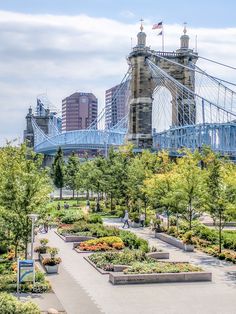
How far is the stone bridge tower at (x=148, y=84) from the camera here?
3246 inches

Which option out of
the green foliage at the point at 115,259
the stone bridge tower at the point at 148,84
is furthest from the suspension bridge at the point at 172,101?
the green foliage at the point at 115,259

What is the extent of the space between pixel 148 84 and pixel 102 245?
53.1m

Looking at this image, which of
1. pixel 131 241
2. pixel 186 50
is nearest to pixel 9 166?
pixel 131 241

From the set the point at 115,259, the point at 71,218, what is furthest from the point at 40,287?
the point at 71,218

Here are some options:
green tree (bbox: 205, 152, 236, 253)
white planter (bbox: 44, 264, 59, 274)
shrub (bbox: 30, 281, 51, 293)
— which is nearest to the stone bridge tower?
green tree (bbox: 205, 152, 236, 253)

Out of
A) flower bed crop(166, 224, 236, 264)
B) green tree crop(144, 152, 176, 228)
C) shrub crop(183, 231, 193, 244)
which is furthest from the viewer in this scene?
green tree crop(144, 152, 176, 228)

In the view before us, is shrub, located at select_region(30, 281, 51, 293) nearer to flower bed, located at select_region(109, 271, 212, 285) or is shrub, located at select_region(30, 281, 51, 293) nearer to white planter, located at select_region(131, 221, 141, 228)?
flower bed, located at select_region(109, 271, 212, 285)

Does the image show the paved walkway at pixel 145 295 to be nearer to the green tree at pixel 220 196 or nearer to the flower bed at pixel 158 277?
the flower bed at pixel 158 277

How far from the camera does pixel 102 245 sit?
3278 centimetres

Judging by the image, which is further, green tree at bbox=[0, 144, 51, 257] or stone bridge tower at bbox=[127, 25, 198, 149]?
stone bridge tower at bbox=[127, 25, 198, 149]

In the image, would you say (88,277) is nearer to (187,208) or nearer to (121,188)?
(187,208)

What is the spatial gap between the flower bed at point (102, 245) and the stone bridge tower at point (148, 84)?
49.3 m

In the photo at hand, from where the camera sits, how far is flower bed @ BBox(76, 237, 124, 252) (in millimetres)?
32469

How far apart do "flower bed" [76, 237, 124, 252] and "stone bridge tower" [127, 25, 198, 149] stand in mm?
49338
